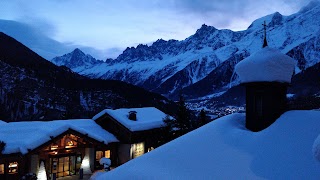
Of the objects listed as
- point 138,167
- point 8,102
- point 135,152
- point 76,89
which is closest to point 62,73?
point 76,89

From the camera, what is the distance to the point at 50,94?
276 feet

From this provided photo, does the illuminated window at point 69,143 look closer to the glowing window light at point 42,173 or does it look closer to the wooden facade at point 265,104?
the glowing window light at point 42,173

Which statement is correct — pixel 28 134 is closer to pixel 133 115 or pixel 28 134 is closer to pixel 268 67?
pixel 133 115

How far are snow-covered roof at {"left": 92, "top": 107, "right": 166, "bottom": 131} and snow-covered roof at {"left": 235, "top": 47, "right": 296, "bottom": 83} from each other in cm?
2147

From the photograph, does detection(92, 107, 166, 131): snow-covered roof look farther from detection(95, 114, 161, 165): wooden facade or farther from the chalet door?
the chalet door

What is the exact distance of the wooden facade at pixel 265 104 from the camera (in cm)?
1168

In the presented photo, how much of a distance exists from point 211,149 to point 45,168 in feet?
64.7

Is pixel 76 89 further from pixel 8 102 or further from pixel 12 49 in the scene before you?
pixel 12 49

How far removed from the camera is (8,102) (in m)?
75.4

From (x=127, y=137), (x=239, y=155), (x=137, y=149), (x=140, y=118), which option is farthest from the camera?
(x=140, y=118)

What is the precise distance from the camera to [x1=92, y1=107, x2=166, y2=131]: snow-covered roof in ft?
107

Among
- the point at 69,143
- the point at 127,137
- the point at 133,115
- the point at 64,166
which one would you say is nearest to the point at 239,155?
the point at 69,143

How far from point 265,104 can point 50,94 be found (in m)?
80.0

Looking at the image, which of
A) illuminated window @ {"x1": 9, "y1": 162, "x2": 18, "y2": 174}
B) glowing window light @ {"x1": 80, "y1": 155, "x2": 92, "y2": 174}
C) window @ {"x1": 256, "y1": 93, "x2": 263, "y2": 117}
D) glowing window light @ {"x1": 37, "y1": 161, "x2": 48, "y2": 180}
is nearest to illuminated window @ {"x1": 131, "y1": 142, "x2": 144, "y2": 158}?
glowing window light @ {"x1": 80, "y1": 155, "x2": 92, "y2": 174}
